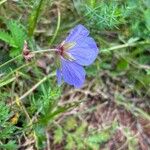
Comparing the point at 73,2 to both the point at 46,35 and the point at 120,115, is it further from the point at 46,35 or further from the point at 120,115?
the point at 120,115

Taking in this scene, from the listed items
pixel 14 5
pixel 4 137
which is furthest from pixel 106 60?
pixel 4 137

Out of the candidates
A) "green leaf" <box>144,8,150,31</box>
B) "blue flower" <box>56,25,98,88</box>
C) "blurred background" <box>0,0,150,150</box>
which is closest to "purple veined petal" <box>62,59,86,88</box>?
"blue flower" <box>56,25,98,88</box>

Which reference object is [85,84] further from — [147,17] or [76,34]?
[76,34]

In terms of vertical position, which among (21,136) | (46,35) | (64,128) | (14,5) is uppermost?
(14,5)

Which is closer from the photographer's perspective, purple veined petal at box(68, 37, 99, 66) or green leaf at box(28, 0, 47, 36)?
purple veined petal at box(68, 37, 99, 66)

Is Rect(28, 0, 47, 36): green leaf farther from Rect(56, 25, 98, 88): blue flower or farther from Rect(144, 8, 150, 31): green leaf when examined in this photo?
Rect(144, 8, 150, 31): green leaf

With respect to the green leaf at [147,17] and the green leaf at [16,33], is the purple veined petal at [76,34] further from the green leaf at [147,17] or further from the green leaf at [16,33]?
the green leaf at [147,17]

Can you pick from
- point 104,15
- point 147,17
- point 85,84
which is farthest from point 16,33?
point 147,17
